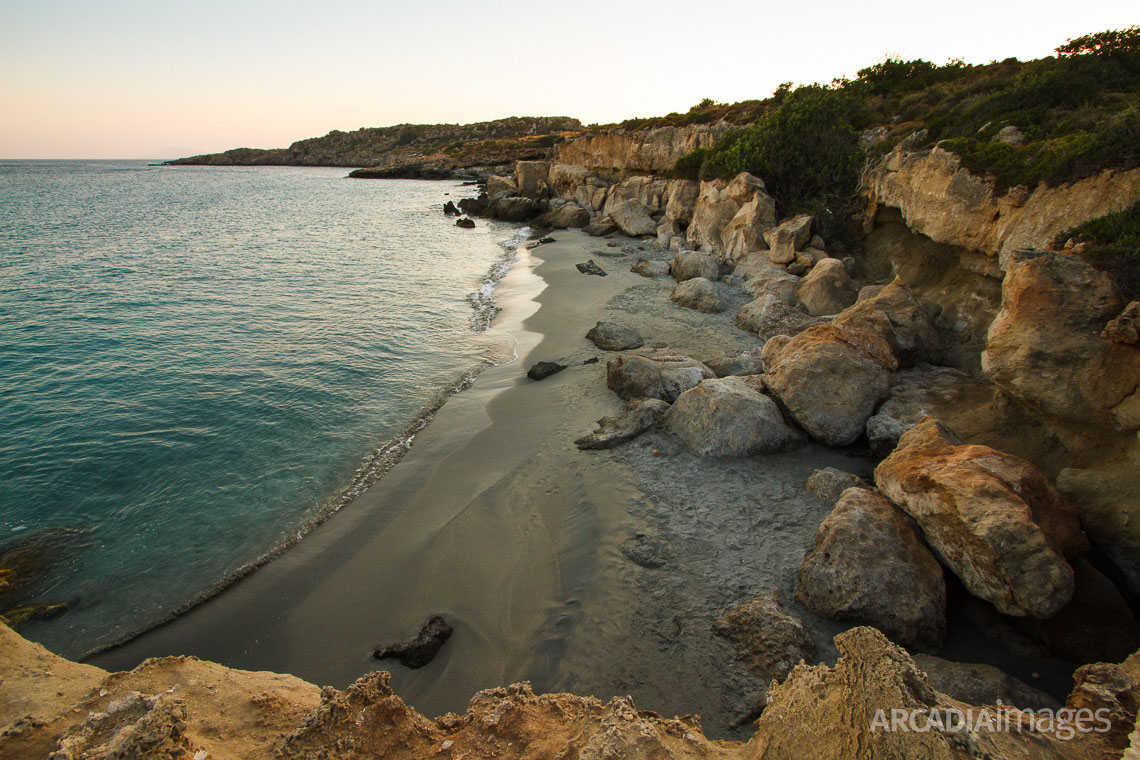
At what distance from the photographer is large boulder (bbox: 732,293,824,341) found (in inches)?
640

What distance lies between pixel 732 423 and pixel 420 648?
6894 millimetres

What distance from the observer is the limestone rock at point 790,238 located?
2158 centimetres

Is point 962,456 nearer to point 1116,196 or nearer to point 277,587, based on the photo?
point 1116,196

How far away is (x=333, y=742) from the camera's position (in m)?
→ 3.94

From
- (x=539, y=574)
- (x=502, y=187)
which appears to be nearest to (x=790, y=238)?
(x=539, y=574)

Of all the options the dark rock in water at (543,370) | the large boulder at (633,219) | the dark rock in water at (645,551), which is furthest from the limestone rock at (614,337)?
the large boulder at (633,219)

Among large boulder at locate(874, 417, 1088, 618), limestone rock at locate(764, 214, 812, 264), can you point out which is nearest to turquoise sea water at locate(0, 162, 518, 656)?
large boulder at locate(874, 417, 1088, 618)

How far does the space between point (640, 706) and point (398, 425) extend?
29.1 feet

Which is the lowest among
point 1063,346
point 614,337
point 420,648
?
point 420,648

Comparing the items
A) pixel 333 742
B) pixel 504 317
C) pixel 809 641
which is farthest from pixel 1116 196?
pixel 504 317

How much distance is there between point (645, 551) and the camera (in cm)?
808

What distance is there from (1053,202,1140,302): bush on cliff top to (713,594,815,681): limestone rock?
23.3 feet

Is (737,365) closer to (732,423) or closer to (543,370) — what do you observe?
(732,423)

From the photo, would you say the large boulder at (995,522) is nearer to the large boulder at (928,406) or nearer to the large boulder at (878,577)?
the large boulder at (878,577)
